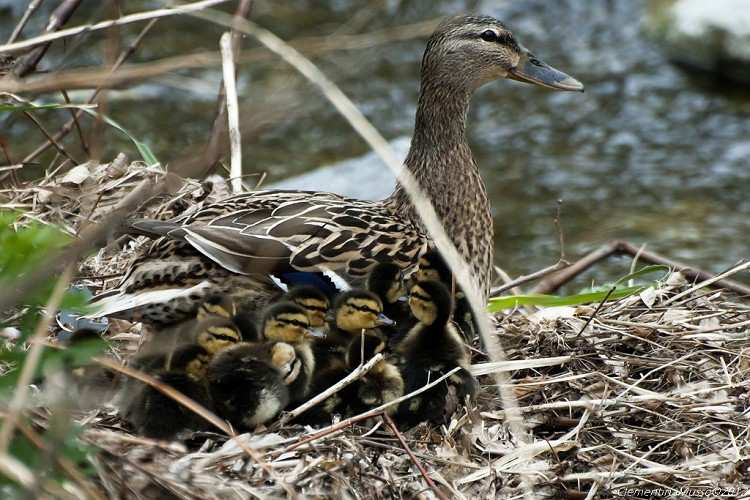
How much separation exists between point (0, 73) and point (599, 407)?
1.78m

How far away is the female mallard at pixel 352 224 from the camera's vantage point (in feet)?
10.3

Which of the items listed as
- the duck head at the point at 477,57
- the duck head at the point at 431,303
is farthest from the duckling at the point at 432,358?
the duck head at the point at 477,57

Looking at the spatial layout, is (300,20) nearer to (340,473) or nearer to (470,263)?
(470,263)

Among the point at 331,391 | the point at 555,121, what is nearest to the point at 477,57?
the point at 331,391

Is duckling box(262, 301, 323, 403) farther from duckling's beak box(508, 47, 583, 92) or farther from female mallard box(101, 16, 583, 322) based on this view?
duckling's beak box(508, 47, 583, 92)

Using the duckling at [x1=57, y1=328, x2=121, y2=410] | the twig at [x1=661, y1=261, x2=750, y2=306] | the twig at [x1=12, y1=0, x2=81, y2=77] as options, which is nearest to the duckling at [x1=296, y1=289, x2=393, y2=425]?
the duckling at [x1=57, y1=328, x2=121, y2=410]

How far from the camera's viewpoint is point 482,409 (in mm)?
3121

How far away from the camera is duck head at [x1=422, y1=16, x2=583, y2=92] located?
3.91 meters

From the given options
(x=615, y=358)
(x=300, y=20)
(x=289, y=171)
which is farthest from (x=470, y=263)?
(x=300, y=20)

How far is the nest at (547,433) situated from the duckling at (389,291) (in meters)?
0.26

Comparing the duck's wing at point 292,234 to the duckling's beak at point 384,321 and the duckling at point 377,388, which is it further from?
the duckling at point 377,388

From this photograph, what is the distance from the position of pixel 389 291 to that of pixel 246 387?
54 centimetres

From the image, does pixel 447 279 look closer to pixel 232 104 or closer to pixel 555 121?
pixel 232 104

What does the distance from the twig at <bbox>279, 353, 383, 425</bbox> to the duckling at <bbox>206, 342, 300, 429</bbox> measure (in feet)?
0.09
